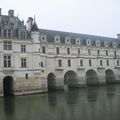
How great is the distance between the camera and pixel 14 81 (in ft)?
120

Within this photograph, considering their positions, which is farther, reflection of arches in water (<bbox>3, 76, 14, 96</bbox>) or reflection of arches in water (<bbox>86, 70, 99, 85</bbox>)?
reflection of arches in water (<bbox>86, 70, 99, 85</bbox>)

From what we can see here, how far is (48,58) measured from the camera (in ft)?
148

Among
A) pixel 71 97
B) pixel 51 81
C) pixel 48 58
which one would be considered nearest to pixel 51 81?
pixel 51 81

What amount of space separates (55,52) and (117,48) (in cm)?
2082

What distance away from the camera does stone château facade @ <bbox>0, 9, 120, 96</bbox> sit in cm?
3678

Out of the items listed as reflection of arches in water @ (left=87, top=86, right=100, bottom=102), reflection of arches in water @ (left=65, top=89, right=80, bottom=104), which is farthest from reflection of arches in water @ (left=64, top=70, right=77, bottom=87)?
reflection of arches in water @ (left=65, top=89, right=80, bottom=104)

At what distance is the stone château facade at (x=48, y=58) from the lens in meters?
36.8

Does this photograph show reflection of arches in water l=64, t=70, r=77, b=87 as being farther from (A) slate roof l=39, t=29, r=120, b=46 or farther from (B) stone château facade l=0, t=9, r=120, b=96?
(A) slate roof l=39, t=29, r=120, b=46

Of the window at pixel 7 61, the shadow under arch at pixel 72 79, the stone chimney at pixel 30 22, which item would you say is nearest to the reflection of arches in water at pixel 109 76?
the shadow under arch at pixel 72 79

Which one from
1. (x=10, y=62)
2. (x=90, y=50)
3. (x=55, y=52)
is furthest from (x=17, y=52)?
Answer: (x=90, y=50)

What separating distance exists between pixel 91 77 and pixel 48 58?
47.4 ft

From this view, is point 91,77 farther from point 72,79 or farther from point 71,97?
point 71,97

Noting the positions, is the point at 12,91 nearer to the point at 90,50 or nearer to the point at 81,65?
the point at 81,65

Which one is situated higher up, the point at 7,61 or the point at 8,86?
the point at 7,61
